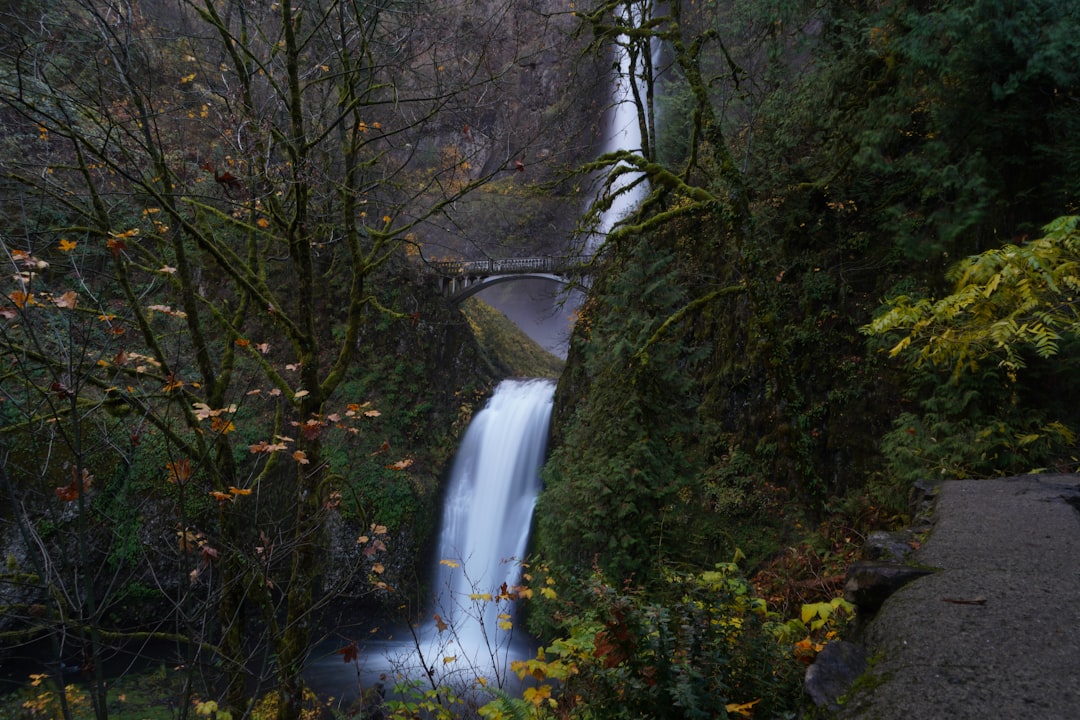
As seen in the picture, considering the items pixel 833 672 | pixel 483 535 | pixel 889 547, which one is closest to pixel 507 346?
pixel 483 535

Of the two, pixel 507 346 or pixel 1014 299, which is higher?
pixel 507 346

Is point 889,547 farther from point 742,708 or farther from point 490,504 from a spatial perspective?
point 490,504

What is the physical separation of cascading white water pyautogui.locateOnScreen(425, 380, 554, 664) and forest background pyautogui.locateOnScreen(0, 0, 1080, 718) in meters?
5.31

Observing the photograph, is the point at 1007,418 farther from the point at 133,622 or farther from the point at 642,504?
the point at 133,622

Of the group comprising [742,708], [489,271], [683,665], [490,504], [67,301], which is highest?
[489,271]

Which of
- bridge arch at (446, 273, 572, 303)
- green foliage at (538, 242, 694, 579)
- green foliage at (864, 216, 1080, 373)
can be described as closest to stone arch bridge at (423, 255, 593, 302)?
bridge arch at (446, 273, 572, 303)

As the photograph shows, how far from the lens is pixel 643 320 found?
21.0 feet

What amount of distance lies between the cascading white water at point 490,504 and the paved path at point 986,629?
1087cm

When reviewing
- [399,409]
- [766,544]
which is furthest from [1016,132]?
[399,409]

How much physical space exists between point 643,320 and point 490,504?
1036cm

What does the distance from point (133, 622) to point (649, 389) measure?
14.1 m

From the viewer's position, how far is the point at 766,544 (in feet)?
21.5

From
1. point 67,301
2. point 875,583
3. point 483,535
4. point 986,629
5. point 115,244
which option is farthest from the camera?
point 483,535

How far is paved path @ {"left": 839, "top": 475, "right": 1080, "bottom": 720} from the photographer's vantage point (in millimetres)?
1696
